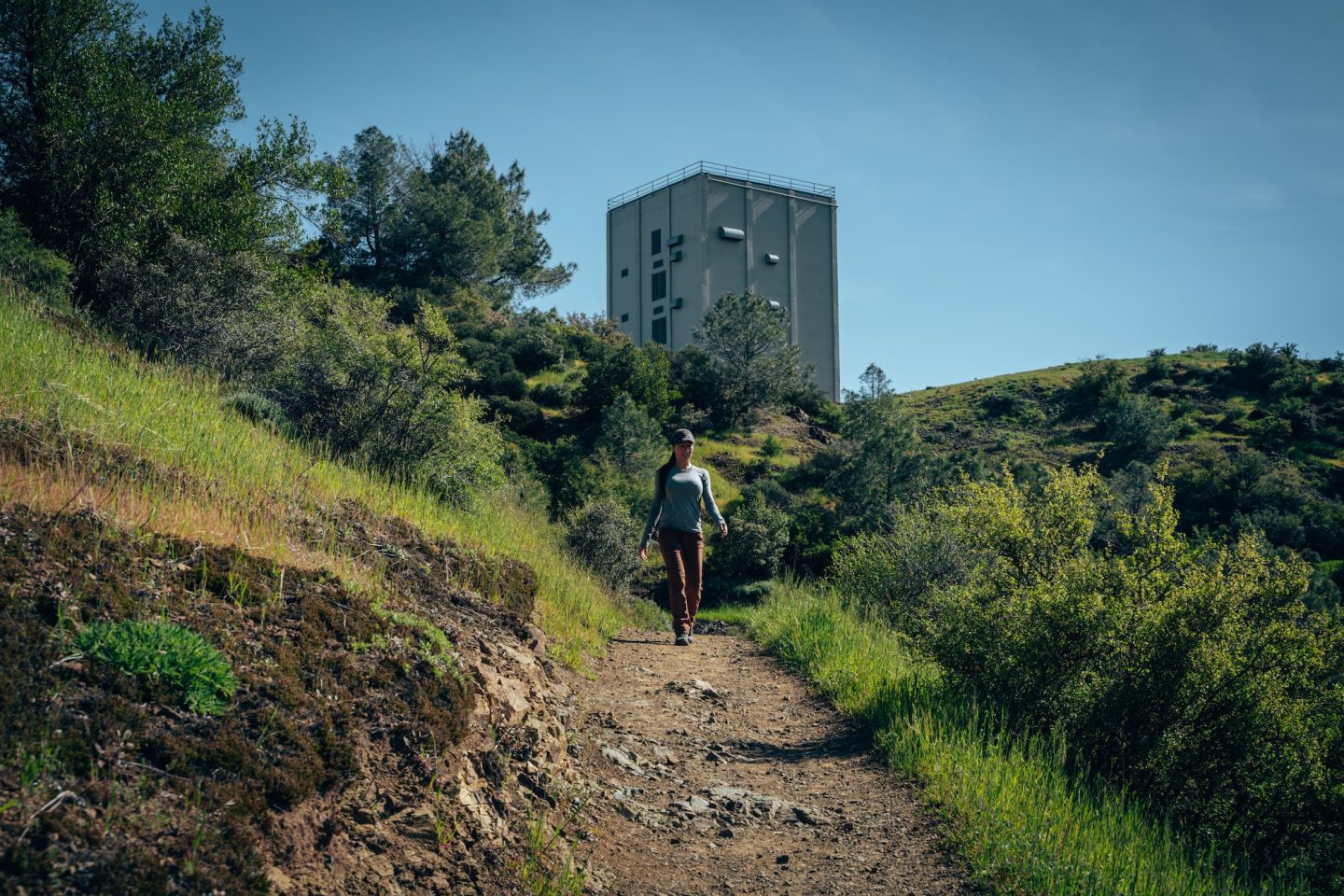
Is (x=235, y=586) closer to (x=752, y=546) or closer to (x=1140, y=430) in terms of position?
(x=752, y=546)

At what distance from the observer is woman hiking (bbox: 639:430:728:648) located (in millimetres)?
9672

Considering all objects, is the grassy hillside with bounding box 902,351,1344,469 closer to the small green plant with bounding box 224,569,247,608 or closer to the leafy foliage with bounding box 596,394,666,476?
the leafy foliage with bounding box 596,394,666,476

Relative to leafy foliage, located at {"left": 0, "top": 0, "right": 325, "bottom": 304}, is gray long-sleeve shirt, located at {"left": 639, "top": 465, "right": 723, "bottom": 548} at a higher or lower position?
lower

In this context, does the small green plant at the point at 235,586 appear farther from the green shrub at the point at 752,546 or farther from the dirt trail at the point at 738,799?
the green shrub at the point at 752,546

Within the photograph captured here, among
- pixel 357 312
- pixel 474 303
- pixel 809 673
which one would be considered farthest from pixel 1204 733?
pixel 474 303

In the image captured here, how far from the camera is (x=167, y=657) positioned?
3.46 meters

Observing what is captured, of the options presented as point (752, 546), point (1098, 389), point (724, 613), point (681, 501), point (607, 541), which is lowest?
point (724, 613)

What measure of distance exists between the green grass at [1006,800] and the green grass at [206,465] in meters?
2.73

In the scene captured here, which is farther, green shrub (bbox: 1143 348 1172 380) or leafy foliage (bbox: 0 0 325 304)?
green shrub (bbox: 1143 348 1172 380)

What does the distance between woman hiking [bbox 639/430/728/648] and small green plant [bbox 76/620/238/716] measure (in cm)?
614

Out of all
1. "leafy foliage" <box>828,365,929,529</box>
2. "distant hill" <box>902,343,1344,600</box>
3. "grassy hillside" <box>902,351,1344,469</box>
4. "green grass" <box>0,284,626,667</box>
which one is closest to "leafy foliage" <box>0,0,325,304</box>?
"green grass" <box>0,284,626,667</box>

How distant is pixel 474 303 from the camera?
4309 centimetres

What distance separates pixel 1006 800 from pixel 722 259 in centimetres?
5503

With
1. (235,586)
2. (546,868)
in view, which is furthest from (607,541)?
(546,868)
